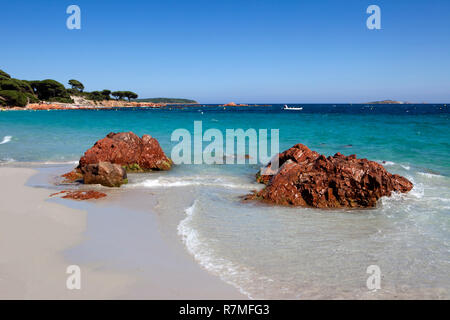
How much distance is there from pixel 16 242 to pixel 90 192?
141 inches

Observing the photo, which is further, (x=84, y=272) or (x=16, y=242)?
(x=16, y=242)

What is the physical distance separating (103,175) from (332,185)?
279 inches

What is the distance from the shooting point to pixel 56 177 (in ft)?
39.7

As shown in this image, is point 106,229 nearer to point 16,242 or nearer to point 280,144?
point 16,242

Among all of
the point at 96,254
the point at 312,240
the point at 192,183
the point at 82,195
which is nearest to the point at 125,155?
the point at 192,183

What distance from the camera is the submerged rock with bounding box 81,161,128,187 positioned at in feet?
34.9

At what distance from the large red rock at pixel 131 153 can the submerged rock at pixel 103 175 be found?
88.5 inches

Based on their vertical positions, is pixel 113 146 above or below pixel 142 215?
above

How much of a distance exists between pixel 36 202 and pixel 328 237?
23.9 ft

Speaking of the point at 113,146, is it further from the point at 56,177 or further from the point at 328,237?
the point at 328,237

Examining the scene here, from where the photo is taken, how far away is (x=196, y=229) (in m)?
6.79
